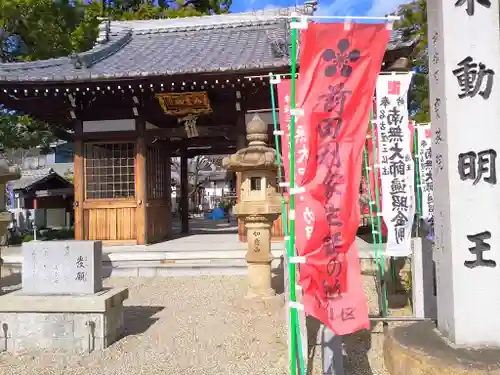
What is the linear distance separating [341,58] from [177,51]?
891 cm

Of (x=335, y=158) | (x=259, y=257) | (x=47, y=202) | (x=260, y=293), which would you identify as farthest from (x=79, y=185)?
(x=47, y=202)

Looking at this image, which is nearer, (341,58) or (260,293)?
(341,58)

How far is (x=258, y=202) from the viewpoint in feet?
19.7

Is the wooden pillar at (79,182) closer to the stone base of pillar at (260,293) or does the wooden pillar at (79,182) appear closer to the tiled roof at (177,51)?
the tiled roof at (177,51)

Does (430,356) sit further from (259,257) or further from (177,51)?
(177,51)

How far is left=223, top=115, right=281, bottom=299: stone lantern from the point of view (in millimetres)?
5938

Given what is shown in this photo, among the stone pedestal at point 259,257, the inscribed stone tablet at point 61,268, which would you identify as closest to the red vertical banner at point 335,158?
the inscribed stone tablet at point 61,268

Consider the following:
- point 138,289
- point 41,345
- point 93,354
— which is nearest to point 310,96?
point 93,354

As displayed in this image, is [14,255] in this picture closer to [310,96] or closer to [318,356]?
[318,356]

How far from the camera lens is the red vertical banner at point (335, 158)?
278cm

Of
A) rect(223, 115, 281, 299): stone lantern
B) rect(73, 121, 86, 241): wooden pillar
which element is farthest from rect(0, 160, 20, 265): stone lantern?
rect(223, 115, 281, 299): stone lantern

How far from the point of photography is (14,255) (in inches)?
346

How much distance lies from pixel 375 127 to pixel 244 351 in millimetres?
3645

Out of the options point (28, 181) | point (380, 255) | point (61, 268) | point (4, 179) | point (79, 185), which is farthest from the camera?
point (28, 181)
